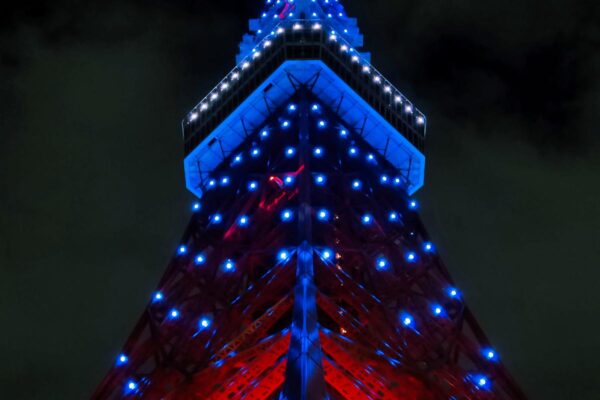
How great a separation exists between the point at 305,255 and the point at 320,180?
7922 mm

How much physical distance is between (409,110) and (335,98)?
10.4 feet

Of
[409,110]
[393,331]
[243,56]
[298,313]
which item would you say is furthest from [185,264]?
[243,56]

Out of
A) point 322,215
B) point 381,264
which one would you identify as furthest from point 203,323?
point 381,264

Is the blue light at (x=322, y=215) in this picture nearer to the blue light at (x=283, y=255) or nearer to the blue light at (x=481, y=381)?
the blue light at (x=283, y=255)

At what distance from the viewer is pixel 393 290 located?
28297mm

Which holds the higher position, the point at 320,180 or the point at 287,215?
the point at 320,180

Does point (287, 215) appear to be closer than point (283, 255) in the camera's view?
No

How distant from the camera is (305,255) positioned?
2466 centimetres

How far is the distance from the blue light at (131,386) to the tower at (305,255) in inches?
1.3

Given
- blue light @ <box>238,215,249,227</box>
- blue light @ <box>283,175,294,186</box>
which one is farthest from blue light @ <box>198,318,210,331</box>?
blue light @ <box>283,175,294,186</box>

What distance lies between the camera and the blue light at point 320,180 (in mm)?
32125

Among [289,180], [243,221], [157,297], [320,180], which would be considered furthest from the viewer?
[320,180]

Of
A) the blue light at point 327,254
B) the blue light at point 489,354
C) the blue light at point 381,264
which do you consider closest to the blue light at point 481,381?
the blue light at point 489,354

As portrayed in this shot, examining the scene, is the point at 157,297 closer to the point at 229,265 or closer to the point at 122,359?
the point at 229,265
